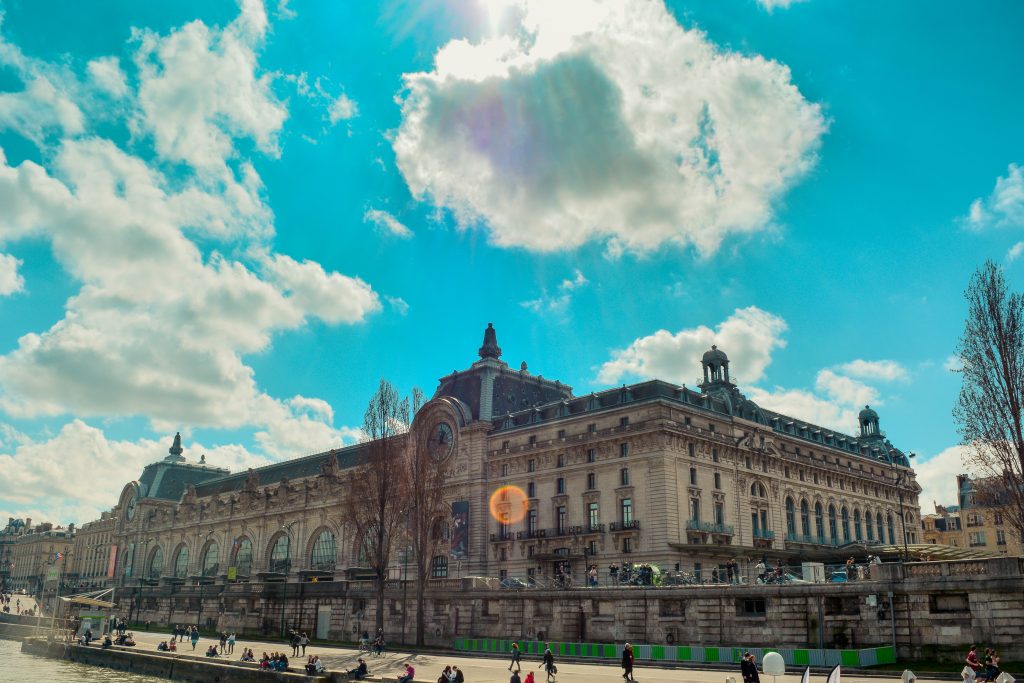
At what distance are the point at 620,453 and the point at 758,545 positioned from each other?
15.5m

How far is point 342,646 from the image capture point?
60.8m

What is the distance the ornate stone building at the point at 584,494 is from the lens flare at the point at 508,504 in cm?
17

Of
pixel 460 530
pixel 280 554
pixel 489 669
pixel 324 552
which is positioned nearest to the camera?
pixel 489 669

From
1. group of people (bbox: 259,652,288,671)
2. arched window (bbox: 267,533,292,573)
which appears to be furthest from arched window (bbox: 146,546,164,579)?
group of people (bbox: 259,652,288,671)

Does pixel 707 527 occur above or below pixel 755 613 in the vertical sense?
above

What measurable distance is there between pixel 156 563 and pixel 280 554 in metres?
39.8

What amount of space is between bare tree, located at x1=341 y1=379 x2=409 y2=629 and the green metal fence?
11.8m

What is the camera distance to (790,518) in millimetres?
78312

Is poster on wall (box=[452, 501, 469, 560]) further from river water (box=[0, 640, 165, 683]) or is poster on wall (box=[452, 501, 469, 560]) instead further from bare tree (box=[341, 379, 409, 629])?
river water (box=[0, 640, 165, 683])

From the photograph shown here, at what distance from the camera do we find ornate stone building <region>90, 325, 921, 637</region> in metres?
66.8

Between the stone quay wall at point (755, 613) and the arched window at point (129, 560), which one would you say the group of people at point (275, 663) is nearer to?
the stone quay wall at point (755, 613)

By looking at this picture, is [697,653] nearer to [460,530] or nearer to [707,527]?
[707,527]

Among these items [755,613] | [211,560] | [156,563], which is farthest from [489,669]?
[156,563]

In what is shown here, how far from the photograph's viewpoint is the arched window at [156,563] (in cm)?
12856
